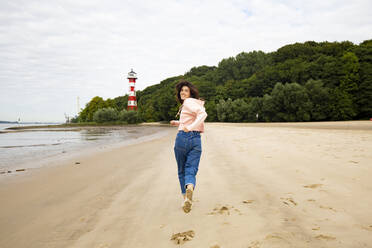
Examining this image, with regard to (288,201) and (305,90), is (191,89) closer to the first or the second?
(288,201)

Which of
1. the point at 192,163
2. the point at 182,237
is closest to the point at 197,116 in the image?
the point at 192,163

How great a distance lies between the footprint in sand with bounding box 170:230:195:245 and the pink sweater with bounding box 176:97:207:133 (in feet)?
4.15

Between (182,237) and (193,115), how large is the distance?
62.5 inches

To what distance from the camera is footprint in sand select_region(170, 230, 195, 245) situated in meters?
2.16

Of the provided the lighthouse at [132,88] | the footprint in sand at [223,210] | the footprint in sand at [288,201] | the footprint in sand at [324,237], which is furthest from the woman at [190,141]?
the lighthouse at [132,88]

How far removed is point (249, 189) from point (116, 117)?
67.0m

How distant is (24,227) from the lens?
2.70 metres

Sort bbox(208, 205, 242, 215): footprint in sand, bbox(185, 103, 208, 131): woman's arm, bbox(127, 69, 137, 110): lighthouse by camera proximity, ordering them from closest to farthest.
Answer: bbox(208, 205, 242, 215): footprint in sand
bbox(185, 103, 208, 131): woman's arm
bbox(127, 69, 137, 110): lighthouse

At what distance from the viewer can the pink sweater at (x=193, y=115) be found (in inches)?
114

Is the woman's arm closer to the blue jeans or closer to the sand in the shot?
the blue jeans

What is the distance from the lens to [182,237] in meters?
2.23

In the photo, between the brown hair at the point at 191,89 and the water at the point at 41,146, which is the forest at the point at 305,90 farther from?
the brown hair at the point at 191,89

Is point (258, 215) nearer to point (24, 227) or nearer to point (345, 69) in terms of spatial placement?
point (24, 227)

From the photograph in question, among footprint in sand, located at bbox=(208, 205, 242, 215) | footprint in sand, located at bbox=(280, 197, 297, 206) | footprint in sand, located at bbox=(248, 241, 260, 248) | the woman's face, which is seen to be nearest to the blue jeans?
footprint in sand, located at bbox=(208, 205, 242, 215)
